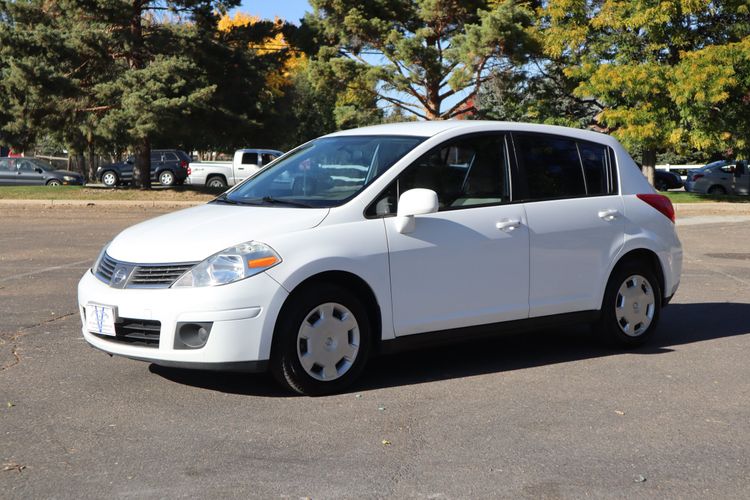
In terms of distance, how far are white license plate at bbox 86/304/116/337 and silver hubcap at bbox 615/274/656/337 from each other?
3.71 meters

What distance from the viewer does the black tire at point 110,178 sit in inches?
1732

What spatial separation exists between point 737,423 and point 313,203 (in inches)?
112

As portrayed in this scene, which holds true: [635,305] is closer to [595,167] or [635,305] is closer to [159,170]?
[595,167]

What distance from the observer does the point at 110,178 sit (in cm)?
4412

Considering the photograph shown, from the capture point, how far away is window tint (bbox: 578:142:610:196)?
294 inches

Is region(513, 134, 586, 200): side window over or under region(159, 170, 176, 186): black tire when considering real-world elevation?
over

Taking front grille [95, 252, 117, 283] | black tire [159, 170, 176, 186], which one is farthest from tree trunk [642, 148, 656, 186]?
front grille [95, 252, 117, 283]

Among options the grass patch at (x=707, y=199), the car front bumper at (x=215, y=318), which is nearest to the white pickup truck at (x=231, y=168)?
the grass patch at (x=707, y=199)

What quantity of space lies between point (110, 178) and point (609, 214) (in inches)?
1548

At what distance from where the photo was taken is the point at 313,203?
248 inches

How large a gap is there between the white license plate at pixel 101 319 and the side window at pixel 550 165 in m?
3.00

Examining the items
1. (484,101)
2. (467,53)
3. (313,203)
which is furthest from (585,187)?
(484,101)

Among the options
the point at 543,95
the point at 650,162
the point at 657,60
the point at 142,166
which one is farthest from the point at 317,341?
the point at 543,95

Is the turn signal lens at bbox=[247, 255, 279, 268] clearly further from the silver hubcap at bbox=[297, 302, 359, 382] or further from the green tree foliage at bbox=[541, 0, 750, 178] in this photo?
the green tree foliage at bbox=[541, 0, 750, 178]
